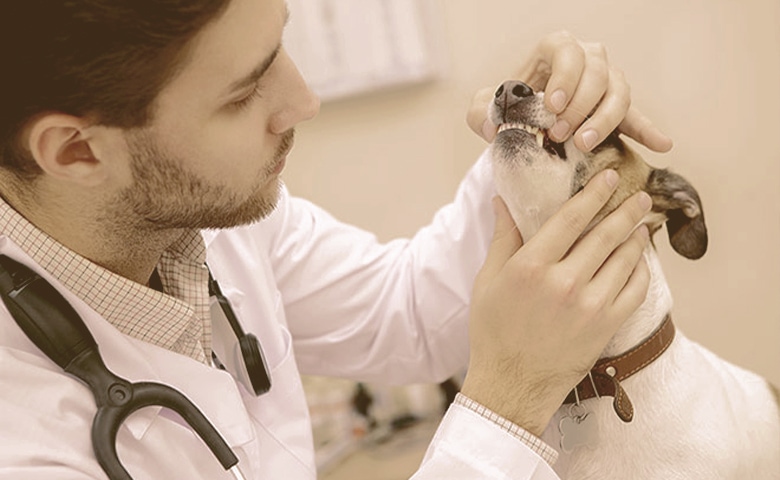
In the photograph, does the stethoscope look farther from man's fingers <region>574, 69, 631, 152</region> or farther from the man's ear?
man's fingers <region>574, 69, 631, 152</region>

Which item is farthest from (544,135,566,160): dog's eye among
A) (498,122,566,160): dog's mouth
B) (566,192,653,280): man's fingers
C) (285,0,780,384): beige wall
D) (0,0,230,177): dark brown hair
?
(285,0,780,384): beige wall

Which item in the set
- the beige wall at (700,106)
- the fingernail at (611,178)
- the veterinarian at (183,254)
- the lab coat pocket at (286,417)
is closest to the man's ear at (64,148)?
the veterinarian at (183,254)

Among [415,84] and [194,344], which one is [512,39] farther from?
[194,344]

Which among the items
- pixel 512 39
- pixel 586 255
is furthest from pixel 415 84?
pixel 586 255

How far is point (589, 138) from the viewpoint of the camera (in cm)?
105

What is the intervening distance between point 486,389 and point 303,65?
1.47 metres

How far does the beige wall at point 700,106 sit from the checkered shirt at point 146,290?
1.19 m

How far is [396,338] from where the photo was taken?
1408mm

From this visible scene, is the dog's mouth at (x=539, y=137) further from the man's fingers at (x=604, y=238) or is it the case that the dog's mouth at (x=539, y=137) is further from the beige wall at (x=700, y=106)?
the beige wall at (x=700, y=106)

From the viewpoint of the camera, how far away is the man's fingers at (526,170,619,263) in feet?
3.33

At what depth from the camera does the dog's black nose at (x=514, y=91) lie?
1087 mm

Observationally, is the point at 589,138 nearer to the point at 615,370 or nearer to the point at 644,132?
the point at 644,132

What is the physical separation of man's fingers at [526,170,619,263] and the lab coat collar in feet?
1.43

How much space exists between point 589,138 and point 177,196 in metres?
0.52
